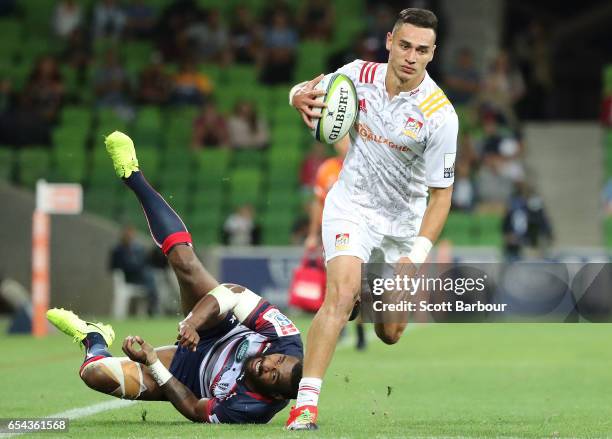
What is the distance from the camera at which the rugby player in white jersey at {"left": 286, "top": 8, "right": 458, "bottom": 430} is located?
755 centimetres

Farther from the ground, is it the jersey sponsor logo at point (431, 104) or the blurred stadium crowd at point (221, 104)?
the blurred stadium crowd at point (221, 104)

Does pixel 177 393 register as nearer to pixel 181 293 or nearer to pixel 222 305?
pixel 222 305

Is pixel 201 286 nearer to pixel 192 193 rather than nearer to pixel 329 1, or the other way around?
pixel 192 193

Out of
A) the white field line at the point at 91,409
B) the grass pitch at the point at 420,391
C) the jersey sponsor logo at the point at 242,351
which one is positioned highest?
the jersey sponsor logo at the point at 242,351

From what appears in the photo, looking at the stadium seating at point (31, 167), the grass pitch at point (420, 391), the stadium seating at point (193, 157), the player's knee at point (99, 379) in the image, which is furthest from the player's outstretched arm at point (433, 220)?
the stadium seating at point (31, 167)

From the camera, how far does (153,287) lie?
70.5 feet

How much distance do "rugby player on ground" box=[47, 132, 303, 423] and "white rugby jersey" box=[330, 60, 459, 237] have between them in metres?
0.87

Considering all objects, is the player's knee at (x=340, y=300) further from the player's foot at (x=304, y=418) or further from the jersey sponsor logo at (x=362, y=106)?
the jersey sponsor logo at (x=362, y=106)

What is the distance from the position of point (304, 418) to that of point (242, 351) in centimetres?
79

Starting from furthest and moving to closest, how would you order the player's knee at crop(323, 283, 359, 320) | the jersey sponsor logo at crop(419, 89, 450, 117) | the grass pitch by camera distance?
the jersey sponsor logo at crop(419, 89, 450, 117) < the grass pitch < the player's knee at crop(323, 283, 359, 320)

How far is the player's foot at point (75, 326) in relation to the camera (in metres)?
8.49

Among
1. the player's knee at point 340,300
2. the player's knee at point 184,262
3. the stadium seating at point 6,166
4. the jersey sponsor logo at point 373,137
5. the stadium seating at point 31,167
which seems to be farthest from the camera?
the stadium seating at point 6,166

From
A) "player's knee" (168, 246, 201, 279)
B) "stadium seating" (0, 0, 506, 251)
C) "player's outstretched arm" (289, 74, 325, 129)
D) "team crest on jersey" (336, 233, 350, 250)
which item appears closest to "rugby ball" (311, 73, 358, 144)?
"player's outstretched arm" (289, 74, 325, 129)

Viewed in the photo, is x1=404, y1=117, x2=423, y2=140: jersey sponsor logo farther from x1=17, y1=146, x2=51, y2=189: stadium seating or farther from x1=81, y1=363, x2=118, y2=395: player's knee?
x1=17, y1=146, x2=51, y2=189: stadium seating
